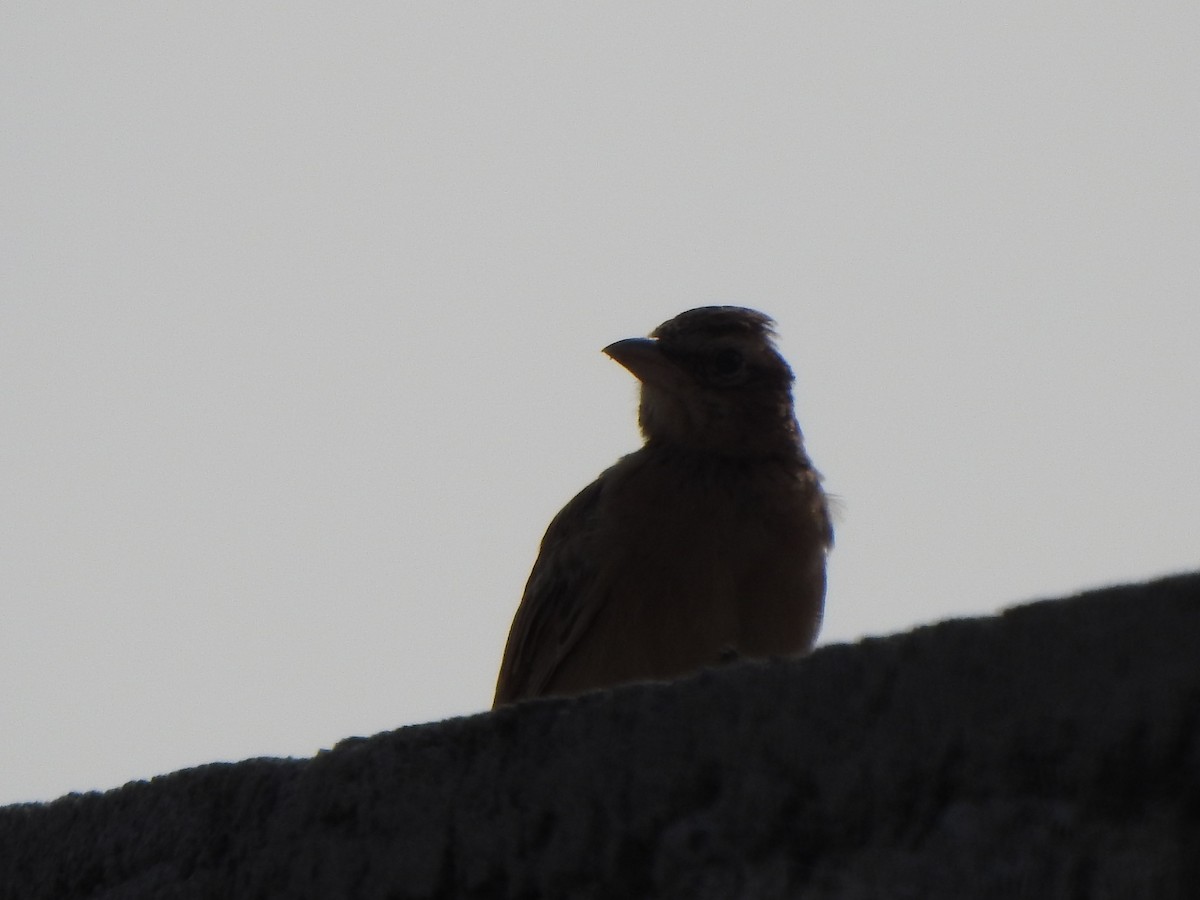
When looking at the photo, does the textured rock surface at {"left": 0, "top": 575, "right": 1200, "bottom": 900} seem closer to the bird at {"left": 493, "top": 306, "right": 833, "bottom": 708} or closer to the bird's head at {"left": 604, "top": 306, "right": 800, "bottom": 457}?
the bird at {"left": 493, "top": 306, "right": 833, "bottom": 708}

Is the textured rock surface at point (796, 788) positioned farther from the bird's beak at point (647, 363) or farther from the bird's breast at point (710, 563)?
the bird's beak at point (647, 363)

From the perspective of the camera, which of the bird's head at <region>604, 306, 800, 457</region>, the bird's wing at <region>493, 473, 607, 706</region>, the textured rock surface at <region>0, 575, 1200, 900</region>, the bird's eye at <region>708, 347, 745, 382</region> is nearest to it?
the textured rock surface at <region>0, 575, 1200, 900</region>

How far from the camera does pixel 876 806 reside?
219cm

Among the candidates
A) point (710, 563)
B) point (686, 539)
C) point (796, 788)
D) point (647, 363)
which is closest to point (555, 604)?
point (686, 539)

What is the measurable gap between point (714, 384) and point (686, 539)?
1194mm

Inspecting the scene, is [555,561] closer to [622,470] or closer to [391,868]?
[622,470]

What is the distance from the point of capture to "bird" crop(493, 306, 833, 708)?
18.9 ft

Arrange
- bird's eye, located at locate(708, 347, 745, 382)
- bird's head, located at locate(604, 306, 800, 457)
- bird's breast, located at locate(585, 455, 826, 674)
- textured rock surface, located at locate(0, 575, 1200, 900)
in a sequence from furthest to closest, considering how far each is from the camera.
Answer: bird's eye, located at locate(708, 347, 745, 382) < bird's head, located at locate(604, 306, 800, 457) < bird's breast, located at locate(585, 455, 826, 674) < textured rock surface, located at locate(0, 575, 1200, 900)

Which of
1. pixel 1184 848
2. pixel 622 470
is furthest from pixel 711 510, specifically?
pixel 1184 848

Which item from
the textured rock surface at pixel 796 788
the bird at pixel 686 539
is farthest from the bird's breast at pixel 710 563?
the textured rock surface at pixel 796 788

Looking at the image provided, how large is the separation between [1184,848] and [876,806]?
43 centimetres

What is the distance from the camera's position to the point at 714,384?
6938 millimetres

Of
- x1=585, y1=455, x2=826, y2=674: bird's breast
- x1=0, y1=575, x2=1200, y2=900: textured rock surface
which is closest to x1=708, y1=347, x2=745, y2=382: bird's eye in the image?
x1=585, y1=455, x2=826, y2=674: bird's breast

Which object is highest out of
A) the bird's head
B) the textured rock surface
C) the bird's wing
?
the bird's head
